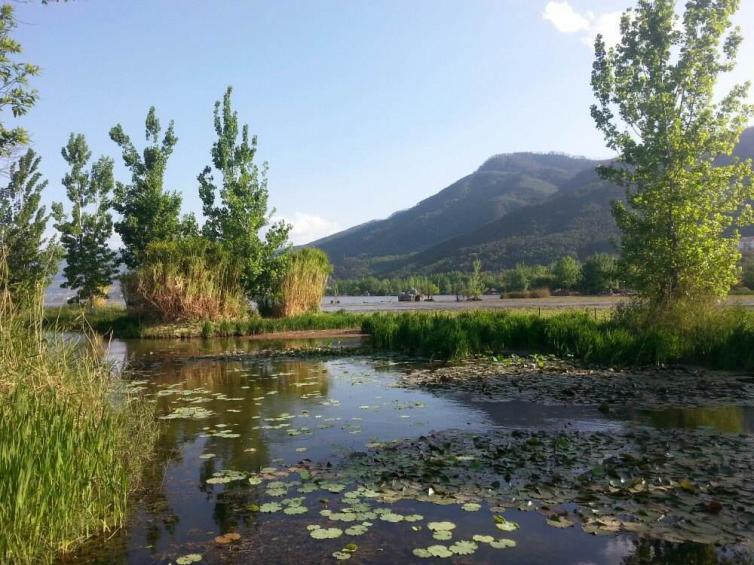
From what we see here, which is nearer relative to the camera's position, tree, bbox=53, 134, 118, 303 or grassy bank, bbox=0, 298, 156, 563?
grassy bank, bbox=0, 298, 156, 563

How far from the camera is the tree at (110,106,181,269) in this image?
3188 cm

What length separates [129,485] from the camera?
5711 millimetres

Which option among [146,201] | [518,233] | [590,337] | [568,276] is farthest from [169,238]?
[518,233]

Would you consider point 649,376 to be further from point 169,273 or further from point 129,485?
point 169,273

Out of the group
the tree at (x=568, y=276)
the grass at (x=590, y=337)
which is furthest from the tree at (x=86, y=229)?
the tree at (x=568, y=276)

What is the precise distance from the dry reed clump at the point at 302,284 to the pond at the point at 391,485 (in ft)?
62.8

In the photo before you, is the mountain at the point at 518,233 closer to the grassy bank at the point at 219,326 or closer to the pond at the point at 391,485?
the grassy bank at the point at 219,326

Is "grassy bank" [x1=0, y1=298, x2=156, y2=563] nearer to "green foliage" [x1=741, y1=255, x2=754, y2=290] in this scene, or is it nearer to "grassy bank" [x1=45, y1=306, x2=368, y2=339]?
"grassy bank" [x1=45, y1=306, x2=368, y2=339]

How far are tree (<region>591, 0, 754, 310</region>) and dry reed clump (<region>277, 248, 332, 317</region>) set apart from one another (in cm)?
1704

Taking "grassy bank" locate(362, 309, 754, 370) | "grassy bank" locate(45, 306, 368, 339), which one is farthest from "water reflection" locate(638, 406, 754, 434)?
"grassy bank" locate(45, 306, 368, 339)

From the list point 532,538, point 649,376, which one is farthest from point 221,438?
point 649,376

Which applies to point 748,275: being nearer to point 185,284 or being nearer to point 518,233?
point 185,284

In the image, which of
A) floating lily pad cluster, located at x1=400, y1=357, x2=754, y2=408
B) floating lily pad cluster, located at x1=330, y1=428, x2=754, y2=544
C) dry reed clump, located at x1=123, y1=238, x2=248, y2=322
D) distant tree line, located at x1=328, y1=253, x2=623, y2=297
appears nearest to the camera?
floating lily pad cluster, located at x1=330, y1=428, x2=754, y2=544

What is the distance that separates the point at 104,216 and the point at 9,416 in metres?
36.7
